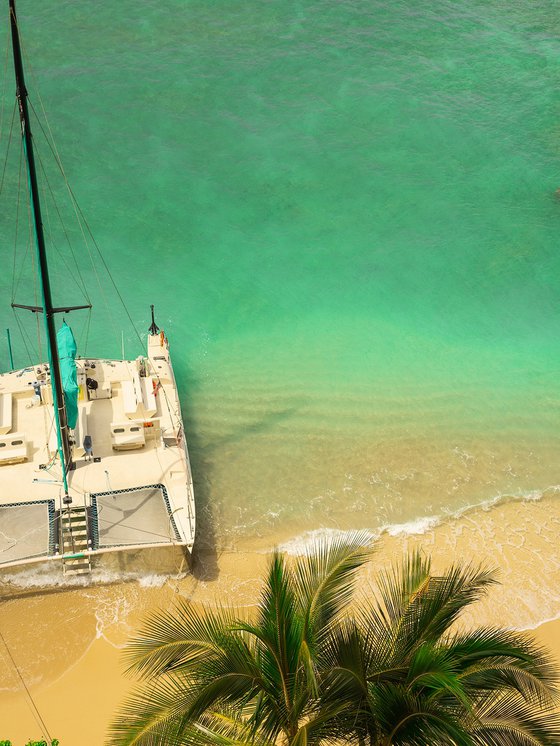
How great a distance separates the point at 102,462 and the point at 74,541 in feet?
9.48

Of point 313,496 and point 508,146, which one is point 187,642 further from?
point 508,146

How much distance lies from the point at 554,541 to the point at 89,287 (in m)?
17.9

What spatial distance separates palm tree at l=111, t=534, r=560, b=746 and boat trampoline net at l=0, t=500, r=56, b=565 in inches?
299

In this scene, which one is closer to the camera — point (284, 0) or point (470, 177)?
point (470, 177)

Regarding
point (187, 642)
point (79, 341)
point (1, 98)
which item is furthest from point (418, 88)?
point (187, 642)

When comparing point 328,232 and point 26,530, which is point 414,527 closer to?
point 26,530

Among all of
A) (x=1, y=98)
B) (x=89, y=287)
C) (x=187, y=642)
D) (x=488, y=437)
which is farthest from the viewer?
(x=1, y=98)

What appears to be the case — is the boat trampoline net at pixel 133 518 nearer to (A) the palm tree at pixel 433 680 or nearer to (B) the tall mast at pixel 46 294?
(B) the tall mast at pixel 46 294

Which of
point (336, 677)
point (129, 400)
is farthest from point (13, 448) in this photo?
point (336, 677)

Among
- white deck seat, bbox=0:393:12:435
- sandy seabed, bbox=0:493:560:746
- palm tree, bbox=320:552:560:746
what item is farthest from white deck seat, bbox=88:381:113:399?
palm tree, bbox=320:552:560:746

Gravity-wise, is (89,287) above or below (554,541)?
above

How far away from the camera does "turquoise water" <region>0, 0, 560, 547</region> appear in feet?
81.7

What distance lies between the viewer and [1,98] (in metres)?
42.2

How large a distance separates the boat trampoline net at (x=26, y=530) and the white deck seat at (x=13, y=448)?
63.2 inches
